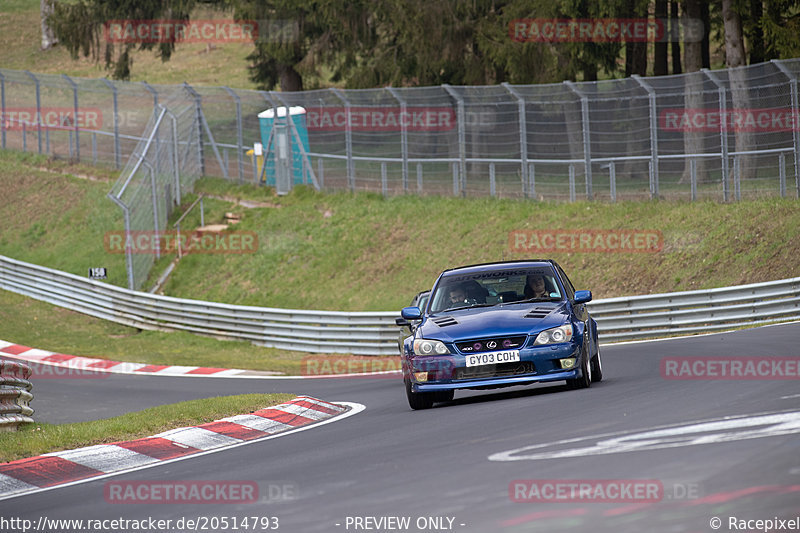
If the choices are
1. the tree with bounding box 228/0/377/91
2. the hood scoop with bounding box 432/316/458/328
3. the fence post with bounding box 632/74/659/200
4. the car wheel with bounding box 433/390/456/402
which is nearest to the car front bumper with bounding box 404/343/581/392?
the hood scoop with bounding box 432/316/458/328

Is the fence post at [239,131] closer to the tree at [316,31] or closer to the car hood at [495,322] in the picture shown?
the tree at [316,31]

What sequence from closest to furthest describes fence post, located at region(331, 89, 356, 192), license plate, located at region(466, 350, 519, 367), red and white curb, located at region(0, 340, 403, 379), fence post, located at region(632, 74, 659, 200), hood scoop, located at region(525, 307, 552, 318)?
license plate, located at region(466, 350, 519, 367)
hood scoop, located at region(525, 307, 552, 318)
red and white curb, located at region(0, 340, 403, 379)
fence post, located at region(632, 74, 659, 200)
fence post, located at region(331, 89, 356, 192)

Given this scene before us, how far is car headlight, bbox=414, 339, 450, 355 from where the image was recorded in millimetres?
11727

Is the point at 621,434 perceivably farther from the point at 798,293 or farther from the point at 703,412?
the point at 798,293

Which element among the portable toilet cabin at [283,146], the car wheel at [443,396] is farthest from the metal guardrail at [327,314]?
the car wheel at [443,396]

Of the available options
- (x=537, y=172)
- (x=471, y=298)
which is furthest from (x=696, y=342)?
(x=537, y=172)

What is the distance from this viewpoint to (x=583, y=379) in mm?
12203

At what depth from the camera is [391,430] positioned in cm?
1045

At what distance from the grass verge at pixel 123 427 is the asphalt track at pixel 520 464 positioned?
145cm

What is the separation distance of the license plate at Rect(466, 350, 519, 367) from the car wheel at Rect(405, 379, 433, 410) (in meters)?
0.80

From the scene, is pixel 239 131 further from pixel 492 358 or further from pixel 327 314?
pixel 492 358

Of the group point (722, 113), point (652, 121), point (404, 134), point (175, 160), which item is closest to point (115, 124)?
point (175, 160)

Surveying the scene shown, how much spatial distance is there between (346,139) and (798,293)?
1699 cm

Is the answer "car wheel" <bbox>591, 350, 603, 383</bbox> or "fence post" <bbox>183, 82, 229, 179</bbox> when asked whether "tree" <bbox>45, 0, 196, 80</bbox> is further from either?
"car wheel" <bbox>591, 350, 603, 383</bbox>
